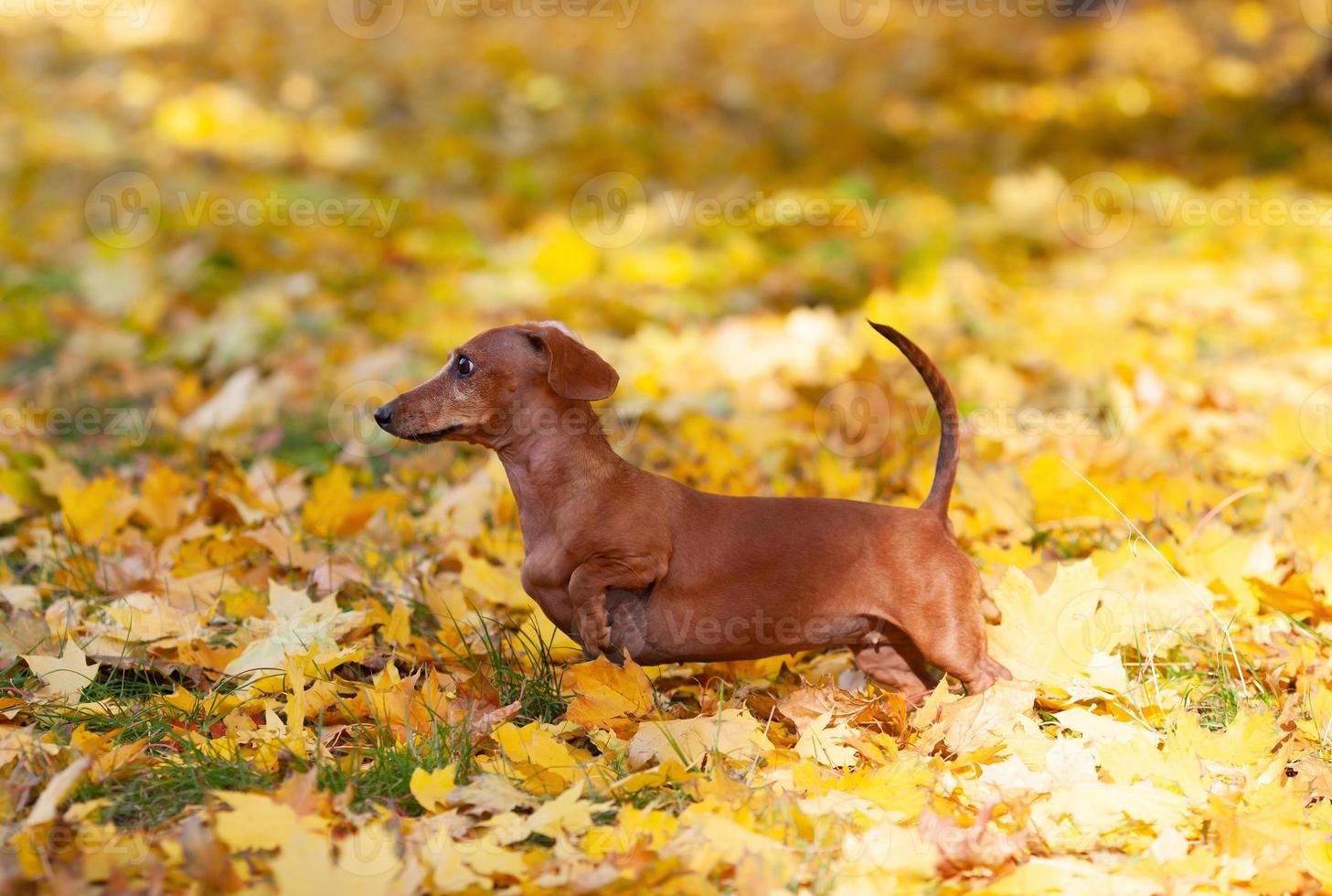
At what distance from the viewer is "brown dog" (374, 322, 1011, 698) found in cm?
272

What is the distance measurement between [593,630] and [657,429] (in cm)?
213

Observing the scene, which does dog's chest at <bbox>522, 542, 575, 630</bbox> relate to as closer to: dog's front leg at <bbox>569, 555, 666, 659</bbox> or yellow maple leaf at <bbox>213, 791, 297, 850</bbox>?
dog's front leg at <bbox>569, 555, 666, 659</bbox>

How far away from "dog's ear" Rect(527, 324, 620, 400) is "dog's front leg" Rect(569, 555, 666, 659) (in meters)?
0.34

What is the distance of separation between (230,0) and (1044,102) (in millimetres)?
6761

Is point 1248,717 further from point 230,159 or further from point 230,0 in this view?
point 230,0

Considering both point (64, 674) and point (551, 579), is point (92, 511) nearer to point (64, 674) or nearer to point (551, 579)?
point (64, 674)

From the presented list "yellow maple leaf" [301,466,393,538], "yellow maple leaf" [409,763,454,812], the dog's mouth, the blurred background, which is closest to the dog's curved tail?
the blurred background

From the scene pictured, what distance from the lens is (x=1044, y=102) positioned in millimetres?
9375

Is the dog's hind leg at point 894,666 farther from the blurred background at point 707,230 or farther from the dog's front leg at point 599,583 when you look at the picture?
the dog's front leg at point 599,583

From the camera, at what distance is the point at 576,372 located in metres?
2.71

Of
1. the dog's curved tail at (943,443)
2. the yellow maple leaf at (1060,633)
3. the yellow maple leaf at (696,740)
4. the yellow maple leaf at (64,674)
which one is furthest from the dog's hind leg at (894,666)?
the yellow maple leaf at (64,674)

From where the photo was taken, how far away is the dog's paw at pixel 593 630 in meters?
2.68

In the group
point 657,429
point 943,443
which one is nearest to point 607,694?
point 943,443

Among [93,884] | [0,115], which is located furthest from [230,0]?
[93,884]
